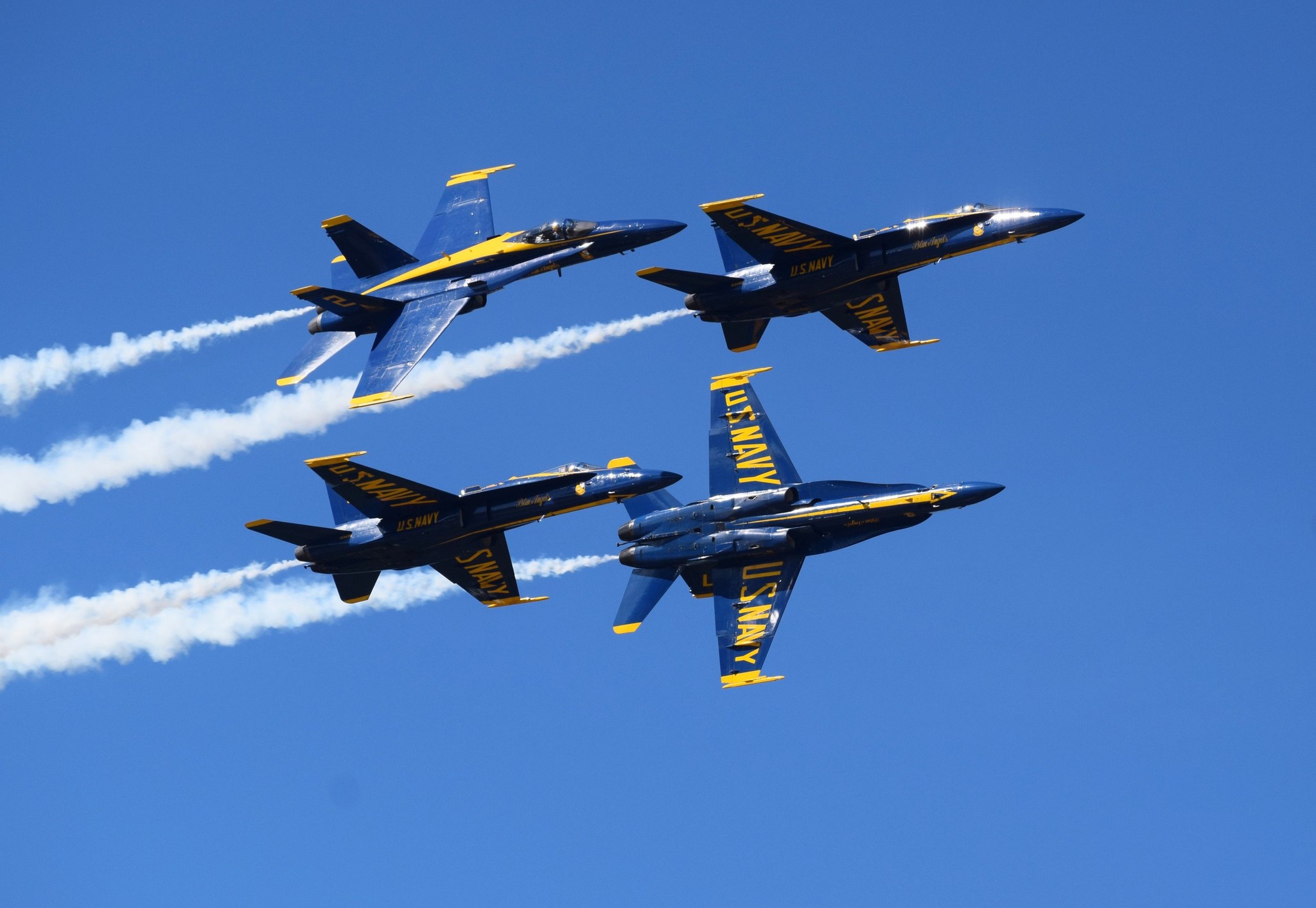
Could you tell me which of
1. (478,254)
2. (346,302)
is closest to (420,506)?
(346,302)

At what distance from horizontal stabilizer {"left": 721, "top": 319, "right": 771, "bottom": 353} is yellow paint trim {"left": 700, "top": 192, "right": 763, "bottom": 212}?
5093mm

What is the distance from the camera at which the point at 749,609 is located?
7131 cm

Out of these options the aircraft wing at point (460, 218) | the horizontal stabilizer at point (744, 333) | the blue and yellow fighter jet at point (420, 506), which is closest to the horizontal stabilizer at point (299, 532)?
the blue and yellow fighter jet at point (420, 506)

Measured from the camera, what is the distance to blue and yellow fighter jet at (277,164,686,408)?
71.8 meters

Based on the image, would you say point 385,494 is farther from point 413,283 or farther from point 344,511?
point 413,283

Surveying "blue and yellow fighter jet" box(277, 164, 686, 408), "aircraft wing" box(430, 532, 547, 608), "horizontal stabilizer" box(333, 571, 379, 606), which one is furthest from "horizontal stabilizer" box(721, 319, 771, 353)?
"horizontal stabilizer" box(333, 571, 379, 606)

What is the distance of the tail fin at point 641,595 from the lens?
234 ft

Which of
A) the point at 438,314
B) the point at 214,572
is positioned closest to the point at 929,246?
the point at 438,314

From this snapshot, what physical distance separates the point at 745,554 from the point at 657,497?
15.0ft

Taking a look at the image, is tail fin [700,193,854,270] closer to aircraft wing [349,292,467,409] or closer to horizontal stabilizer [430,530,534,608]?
aircraft wing [349,292,467,409]

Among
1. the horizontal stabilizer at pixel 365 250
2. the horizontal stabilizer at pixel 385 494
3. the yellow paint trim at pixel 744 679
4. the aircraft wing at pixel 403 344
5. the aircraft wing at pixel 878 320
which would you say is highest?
the horizontal stabilizer at pixel 365 250

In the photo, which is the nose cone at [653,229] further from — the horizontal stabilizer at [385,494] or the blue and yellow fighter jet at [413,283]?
the horizontal stabilizer at [385,494]

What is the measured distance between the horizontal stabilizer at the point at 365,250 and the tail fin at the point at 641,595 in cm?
1556

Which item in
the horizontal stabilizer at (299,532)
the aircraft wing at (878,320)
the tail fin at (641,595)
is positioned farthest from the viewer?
the aircraft wing at (878,320)
